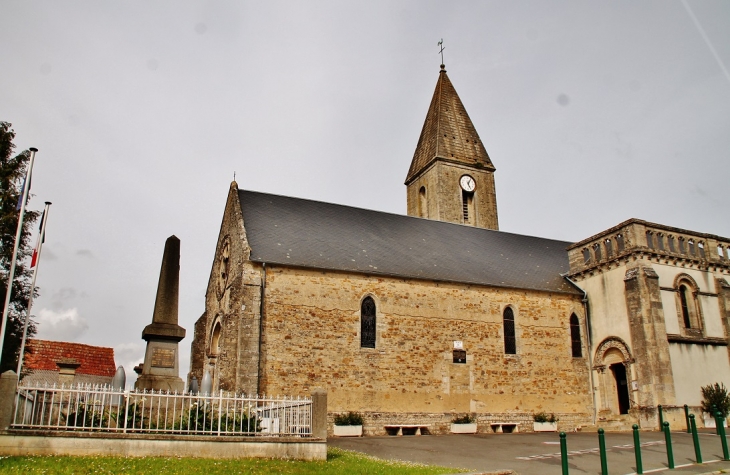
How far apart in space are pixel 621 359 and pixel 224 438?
17.4 m

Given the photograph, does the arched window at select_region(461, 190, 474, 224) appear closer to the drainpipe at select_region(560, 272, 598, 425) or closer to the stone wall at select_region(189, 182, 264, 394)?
the drainpipe at select_region(560, 272, 598, 425)

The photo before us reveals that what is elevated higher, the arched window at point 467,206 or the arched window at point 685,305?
the arched window at point 467,206

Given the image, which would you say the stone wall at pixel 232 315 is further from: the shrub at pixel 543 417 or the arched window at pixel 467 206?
the arched window at pixel 467 206

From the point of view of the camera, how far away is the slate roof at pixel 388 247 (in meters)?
21.4

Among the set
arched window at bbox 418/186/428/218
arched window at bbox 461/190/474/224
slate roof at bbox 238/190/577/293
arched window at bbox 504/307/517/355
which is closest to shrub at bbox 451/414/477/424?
arched window at bbox 504/307/517/355

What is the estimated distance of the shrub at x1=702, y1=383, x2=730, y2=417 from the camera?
21125mm

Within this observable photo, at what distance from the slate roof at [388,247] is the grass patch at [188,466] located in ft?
32.8

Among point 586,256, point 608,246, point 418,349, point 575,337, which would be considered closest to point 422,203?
point 586,256

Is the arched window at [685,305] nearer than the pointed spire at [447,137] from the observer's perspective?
Yes

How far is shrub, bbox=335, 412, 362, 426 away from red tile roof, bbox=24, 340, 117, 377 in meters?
17.8

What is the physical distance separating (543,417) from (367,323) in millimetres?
7908

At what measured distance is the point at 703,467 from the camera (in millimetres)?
11477

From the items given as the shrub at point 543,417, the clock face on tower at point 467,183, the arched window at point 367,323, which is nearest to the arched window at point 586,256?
the shrub at point 543,417

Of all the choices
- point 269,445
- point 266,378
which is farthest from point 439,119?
point 269,445
